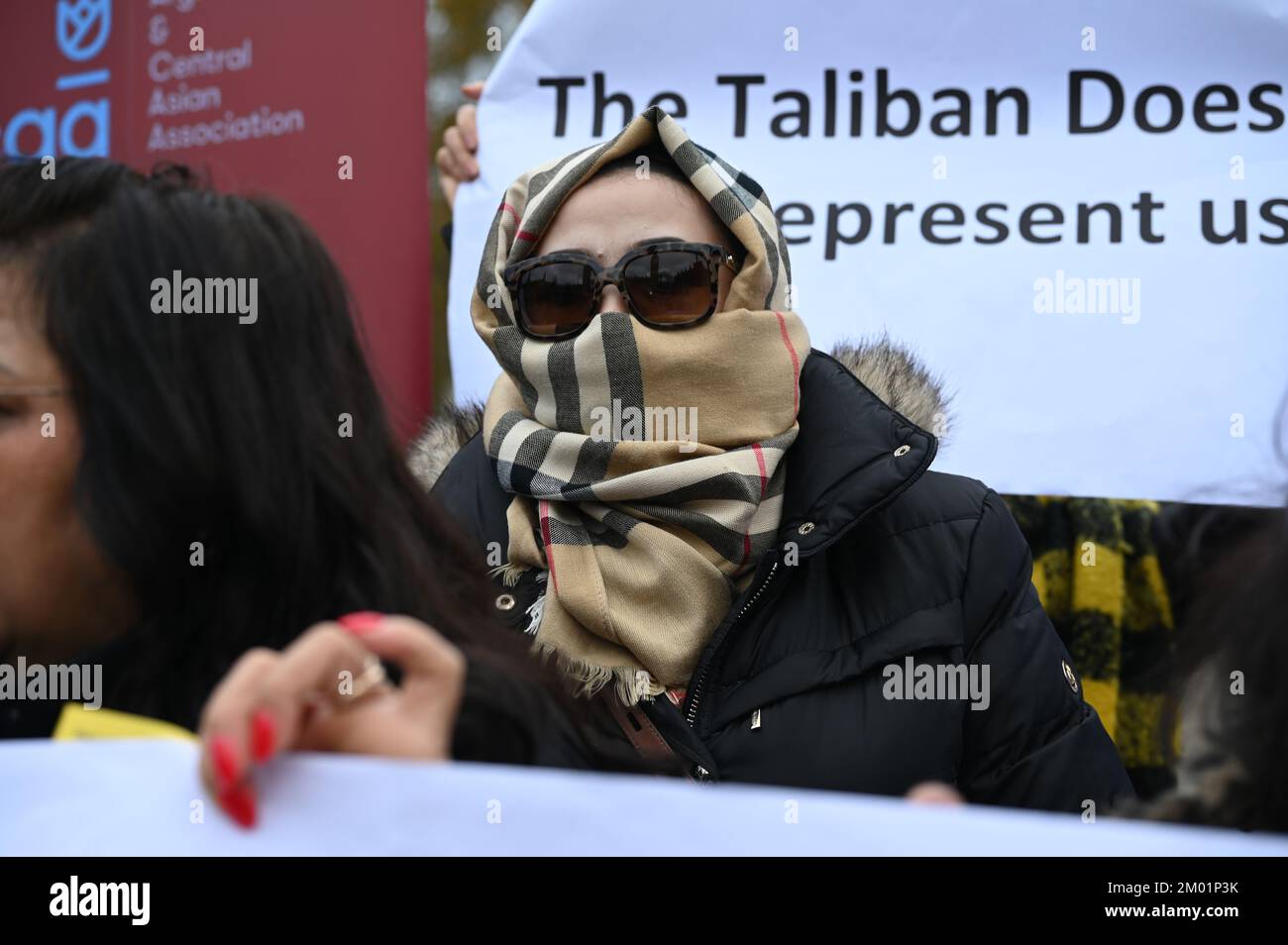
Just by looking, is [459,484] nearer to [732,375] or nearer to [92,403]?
[732,375]

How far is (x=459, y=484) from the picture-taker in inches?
93.9

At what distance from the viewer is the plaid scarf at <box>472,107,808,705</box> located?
6.80 feet

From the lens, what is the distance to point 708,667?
2.01 meters

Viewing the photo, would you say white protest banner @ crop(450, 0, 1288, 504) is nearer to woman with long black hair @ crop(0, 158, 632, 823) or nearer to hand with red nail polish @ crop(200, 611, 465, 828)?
woman with long black hair @ crop(0, 158, 632, 823)

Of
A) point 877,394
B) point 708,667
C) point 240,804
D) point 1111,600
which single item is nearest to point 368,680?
point 240,804

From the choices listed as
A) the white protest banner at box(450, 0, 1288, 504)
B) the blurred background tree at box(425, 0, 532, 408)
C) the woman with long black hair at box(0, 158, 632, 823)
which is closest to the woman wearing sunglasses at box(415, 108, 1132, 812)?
the white protest banner at box(450, 0, 1288, 504)


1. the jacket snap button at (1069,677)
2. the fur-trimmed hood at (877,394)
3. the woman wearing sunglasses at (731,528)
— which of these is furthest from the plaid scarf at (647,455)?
the jacket snap button at (1069,677)

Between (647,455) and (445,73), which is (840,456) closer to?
(647,455)

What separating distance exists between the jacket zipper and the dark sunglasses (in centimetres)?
45

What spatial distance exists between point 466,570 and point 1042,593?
1621mm
